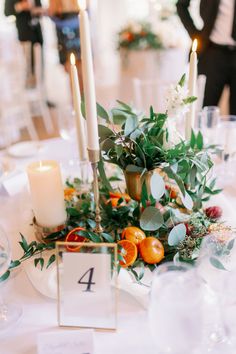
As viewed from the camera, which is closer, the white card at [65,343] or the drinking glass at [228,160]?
the white card at [65,343]

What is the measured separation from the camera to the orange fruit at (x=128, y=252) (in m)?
0.80

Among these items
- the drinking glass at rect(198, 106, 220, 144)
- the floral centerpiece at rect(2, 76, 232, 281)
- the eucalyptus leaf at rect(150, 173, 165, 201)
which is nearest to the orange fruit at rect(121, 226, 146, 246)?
the floral centerpiece at rect(2, 76, 232, 281)

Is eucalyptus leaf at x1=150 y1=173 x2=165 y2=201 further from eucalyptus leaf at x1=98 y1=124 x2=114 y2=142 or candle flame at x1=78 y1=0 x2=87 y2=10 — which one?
candle flame at x1=78 y1=0 x2=87 y2=10

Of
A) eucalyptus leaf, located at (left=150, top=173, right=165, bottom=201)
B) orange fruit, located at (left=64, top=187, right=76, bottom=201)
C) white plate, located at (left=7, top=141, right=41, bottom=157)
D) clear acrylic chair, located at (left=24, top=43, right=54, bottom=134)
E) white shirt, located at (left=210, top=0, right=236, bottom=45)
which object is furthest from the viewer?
clear acrylic chair, located at (left=24, top=43, right=54, bottom=134)

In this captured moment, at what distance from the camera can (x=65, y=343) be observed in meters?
0.66

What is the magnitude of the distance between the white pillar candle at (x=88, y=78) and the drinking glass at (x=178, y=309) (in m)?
0.29

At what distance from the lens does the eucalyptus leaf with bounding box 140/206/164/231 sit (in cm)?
81

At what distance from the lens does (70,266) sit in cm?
70

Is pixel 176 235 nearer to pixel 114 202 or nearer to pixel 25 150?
pixel 114 202

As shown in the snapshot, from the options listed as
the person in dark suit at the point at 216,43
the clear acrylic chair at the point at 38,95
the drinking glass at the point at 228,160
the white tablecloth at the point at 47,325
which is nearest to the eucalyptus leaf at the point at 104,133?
the white tablecloth at the point at 47,325

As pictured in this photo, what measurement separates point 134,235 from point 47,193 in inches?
8.9

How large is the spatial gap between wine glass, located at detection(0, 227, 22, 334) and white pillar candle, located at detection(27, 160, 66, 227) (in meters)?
0.13

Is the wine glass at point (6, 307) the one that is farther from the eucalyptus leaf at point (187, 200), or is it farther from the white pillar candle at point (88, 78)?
the eucalyptus leaf at point (187, 200)

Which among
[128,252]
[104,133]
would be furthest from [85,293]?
[104,133]
